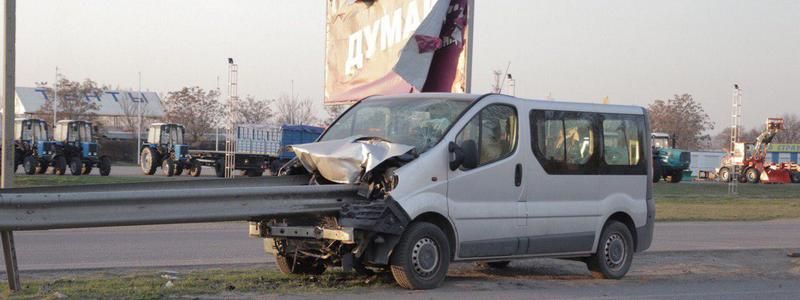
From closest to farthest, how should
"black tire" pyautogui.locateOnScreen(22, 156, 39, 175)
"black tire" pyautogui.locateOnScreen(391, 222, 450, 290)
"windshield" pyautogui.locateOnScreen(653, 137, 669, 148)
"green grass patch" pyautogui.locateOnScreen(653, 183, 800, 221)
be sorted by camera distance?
"black tire" pyautogui.locateOnScreen(391, 222, 450, 290) → "green grass patch" pyautogui.locateOnScreen(653, 183, 800, 221) → "black tire" pyautogui.locateOnScreen(22, 156, 39, 175) → "windshield" pyautogui.locateOnScreen(653, 137, 669, 148)

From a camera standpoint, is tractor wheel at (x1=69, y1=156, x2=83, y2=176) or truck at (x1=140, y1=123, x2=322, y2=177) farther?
truck at (x1=140, y1=123, x2=322, y2=177)

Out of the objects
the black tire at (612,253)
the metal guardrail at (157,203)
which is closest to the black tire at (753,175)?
the black tire at (612,253)

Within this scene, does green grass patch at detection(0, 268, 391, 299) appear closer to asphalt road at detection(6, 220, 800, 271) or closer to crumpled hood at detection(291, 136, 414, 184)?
crumpled hood at detection(291, 136, 414, 184)

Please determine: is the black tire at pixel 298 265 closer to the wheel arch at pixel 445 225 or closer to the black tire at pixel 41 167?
the wheel arch at pixel 445 225

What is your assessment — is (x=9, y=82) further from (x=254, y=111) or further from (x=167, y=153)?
(x=254, y=111)

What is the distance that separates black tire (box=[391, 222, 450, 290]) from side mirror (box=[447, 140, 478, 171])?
2.28 ft

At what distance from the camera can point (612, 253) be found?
12102mm

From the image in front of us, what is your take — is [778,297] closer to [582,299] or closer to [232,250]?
[582,299]

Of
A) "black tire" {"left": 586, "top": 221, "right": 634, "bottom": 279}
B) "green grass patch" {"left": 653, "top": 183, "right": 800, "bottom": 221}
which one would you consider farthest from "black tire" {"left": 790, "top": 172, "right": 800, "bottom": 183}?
"black tire" {"left": 586, "top": 221, "right": 634, "bottom": 279}

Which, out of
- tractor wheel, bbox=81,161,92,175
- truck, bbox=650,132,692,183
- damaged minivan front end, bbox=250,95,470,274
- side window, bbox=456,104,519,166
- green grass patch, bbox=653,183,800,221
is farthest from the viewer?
truck, bbox=650,132,692,183

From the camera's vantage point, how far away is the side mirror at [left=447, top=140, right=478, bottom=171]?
1026 cm

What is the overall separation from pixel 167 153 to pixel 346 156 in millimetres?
34309

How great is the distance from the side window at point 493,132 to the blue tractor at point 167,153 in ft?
109

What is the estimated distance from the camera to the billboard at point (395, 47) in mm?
21844
